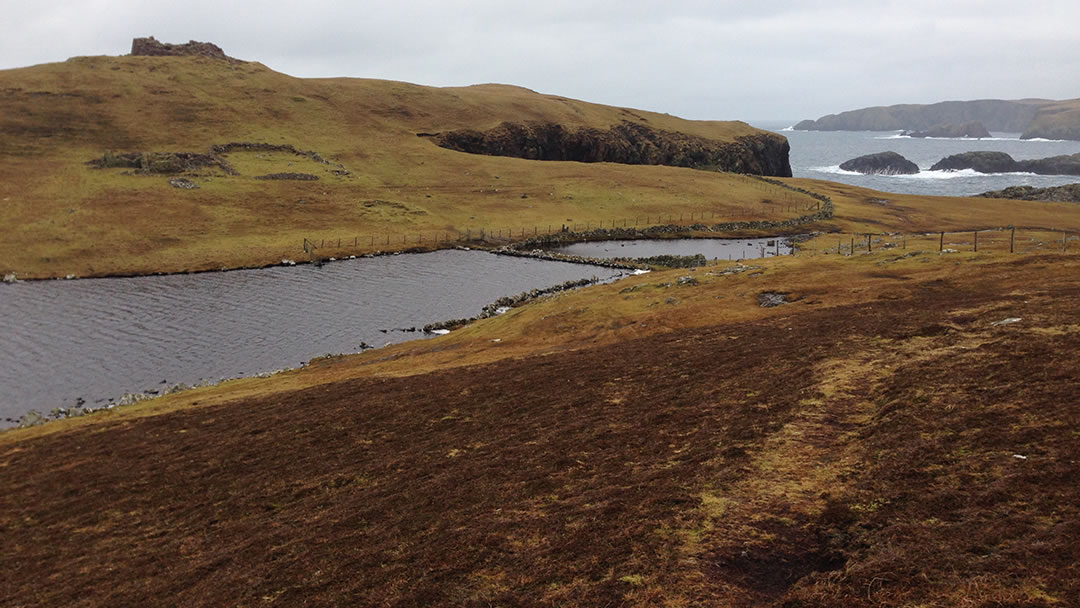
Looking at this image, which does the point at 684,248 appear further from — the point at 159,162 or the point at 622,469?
the point at 159,162

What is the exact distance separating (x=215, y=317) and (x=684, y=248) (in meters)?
77.8

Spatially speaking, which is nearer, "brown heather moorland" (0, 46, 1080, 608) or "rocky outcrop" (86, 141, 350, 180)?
"brown heather moorland" (0, 46, 1080, 608)

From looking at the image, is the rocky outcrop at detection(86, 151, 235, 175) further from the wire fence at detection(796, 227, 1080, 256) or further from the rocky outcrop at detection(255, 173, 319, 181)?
the wire fence at detection(796, 227, 1080, 256)

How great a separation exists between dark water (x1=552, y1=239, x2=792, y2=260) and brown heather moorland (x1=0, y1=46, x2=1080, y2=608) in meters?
54.4

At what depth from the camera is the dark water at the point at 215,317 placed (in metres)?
60.7

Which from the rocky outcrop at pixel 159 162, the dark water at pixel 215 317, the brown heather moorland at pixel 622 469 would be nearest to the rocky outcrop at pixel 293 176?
the rocky outcrop at pixel 159 162

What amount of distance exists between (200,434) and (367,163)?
134697 millimetres

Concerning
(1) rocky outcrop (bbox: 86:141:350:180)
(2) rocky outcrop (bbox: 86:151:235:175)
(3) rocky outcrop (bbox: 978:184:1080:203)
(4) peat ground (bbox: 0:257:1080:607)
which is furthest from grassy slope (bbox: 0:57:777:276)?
(3) rocky outcrop (bbox: 978:184:1080:203)

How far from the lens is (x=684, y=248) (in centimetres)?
12219

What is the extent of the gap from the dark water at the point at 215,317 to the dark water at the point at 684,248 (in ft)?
45.4

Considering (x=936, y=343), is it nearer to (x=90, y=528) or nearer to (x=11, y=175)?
(x=90, y=528)

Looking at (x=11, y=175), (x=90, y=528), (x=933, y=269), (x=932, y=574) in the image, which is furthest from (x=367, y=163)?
(x=932, y=574)

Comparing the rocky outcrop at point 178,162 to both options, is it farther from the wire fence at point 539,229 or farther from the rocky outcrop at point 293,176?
the wire fence at point 539,229

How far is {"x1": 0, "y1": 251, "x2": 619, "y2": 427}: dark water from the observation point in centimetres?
6072
